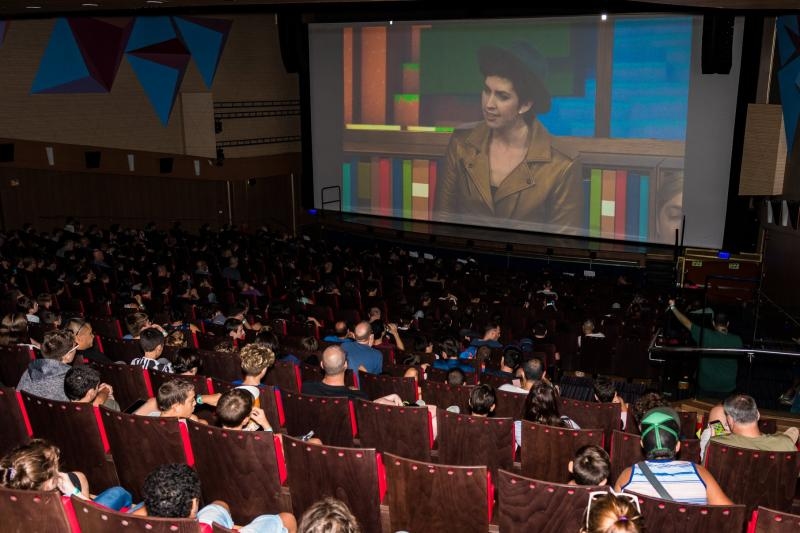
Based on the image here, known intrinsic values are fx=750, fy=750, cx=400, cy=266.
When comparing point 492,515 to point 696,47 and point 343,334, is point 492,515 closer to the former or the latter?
point 343,334

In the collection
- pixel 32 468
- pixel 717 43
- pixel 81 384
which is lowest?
pixel 81 384

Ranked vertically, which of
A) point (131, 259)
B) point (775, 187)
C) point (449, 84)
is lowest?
point (131, 259)

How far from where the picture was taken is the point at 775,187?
16547mm

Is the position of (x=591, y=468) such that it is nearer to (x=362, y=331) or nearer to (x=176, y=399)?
(x=176, y=399)

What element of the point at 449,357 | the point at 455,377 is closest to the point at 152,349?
the point at 455,377

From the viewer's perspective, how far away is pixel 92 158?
65.2 feet

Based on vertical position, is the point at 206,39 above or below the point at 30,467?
above

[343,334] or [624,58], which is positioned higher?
[624,58]

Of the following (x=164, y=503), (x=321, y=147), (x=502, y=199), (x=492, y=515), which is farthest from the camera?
(x=321, y=147)

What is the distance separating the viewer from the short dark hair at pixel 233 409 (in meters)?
4.61

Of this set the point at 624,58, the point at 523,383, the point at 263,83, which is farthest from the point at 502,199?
the point at 523,383

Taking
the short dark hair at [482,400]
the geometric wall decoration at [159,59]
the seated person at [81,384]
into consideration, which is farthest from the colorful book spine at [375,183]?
the seated person at [81,384]

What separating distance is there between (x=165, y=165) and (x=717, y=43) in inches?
580

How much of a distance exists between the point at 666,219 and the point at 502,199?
165 inches
